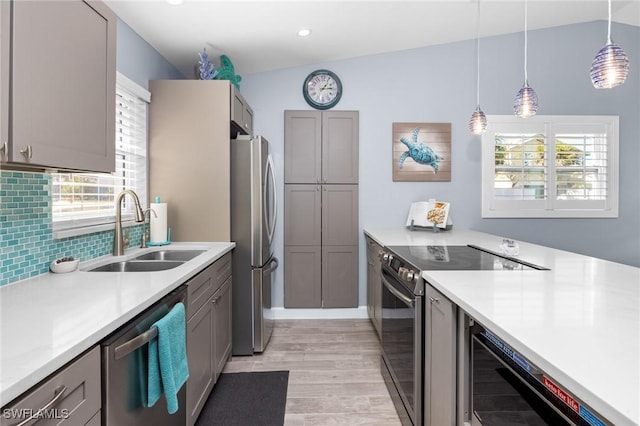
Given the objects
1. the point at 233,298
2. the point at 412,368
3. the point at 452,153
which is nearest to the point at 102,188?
the point at 233,298

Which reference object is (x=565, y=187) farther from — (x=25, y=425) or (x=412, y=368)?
(x=25, y=425)

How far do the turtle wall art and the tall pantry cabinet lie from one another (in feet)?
1.51

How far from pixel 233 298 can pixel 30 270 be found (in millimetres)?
1427

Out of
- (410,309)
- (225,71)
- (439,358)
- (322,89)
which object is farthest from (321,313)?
(225,71)

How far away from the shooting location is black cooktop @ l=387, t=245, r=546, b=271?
5.41 feet

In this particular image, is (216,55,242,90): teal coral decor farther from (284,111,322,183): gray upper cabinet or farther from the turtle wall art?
the turtle wall art

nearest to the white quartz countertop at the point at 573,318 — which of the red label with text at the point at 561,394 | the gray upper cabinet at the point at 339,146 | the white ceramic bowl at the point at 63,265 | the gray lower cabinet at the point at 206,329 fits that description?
the red label with text at the point at 561,394

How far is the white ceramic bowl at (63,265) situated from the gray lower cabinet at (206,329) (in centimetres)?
56

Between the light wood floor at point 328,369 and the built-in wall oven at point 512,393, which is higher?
the built-in wall oven at point 512,393

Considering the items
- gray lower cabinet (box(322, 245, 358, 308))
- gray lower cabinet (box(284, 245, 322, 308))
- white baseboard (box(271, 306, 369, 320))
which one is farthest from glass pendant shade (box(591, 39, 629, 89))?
white baseboard (box(271, 306, 369, 320))

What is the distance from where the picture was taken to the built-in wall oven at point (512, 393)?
2.37ft

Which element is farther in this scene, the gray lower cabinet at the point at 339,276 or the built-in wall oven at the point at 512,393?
the gray lower cabinet at the point at 339,276

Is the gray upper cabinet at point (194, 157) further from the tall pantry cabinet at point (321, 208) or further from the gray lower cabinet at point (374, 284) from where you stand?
the gray lower cabinet at point (374, 284)

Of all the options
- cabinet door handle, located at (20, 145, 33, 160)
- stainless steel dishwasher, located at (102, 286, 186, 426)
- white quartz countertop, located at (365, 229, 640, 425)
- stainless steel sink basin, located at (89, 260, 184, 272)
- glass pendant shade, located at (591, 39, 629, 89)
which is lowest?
stainless steel dishwasher, located at (102, 286, 186, 426)
